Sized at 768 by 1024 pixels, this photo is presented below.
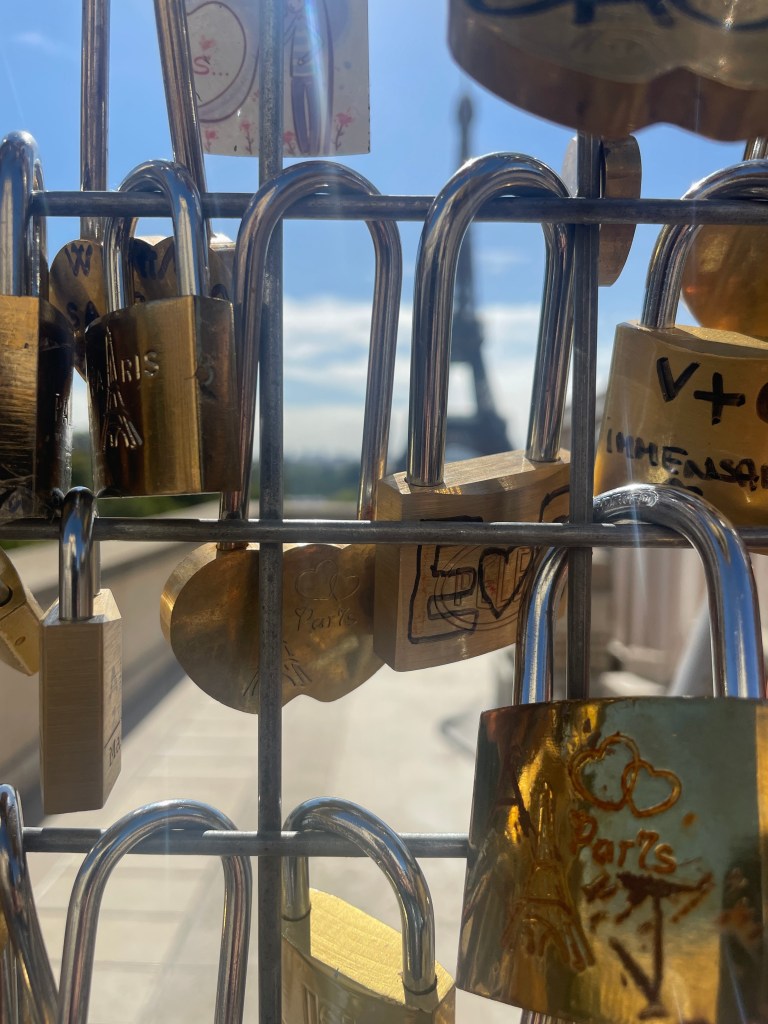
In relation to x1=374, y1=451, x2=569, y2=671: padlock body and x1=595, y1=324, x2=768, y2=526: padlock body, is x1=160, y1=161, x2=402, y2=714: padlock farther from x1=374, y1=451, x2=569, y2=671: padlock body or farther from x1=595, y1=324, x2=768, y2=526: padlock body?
x1=595, y1=324, x2=768, y2=526: padlock body

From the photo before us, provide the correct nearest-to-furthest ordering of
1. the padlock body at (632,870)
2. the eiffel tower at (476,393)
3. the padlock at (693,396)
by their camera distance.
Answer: the padlock body at (632,870) → the padlock at (693,396) → the eiffel tower at (476,393)

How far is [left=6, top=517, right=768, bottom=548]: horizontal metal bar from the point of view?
363 mm

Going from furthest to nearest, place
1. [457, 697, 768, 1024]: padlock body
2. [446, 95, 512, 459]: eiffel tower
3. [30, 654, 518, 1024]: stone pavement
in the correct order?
[446, 95, 512, 459]: eiffel tower → [30, 654, 518, 1024]: stone pavement → [457, 697, 768, 1024]: padlock body

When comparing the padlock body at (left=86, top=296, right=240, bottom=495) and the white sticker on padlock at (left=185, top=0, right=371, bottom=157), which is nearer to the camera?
the padlock body at (left=86, top=296, right=240, bottom=495)

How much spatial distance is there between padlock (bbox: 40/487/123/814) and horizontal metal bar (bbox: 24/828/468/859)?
39 millimetres

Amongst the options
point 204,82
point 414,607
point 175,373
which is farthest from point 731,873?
point 204,82

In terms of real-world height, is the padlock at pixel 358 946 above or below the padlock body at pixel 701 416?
below

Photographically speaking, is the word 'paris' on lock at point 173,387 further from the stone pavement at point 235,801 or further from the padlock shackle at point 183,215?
the stone pavement at point 235,801

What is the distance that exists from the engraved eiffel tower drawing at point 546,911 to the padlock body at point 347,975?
12 centimetres

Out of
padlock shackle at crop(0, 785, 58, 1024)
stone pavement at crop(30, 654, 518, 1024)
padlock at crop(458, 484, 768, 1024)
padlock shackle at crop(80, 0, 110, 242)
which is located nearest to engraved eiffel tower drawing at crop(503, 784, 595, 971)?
padlock at crop(458, 484, 768, 1024)

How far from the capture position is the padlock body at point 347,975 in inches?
15.7

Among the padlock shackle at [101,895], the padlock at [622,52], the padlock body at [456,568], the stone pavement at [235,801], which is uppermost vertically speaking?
the padlock at [622,52]

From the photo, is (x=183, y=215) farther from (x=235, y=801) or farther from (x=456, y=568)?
(x=235, y=801)

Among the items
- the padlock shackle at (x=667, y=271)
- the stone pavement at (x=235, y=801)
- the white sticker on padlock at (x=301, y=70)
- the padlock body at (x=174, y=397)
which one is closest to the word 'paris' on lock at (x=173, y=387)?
the padlock body at (x=174, y=397)
